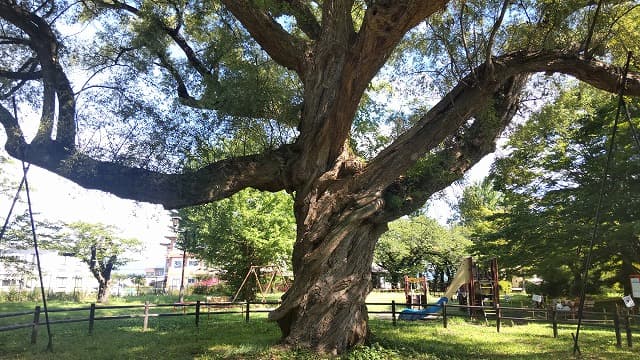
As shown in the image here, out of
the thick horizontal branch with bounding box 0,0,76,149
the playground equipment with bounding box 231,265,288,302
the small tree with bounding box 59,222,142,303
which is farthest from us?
the small tree with bounding box 59,222,142,303

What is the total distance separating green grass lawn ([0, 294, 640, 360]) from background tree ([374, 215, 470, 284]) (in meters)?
25.3

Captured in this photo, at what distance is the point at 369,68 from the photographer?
8164mm

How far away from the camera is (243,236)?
2084cm

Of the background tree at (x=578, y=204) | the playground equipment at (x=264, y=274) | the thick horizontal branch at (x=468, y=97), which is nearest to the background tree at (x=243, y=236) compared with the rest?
the playground equipment at (x=264, y=274)

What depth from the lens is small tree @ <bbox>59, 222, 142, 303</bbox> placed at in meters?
28.8

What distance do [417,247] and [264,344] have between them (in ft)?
106

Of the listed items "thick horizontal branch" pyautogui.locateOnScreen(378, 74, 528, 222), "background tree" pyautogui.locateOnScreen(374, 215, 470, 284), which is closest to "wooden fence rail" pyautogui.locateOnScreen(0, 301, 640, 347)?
"thick horizontal branch" pyautogui.locateOnScreen(378, 74, 528, 222)

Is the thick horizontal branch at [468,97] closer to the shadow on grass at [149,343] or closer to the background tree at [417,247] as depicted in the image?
the shadow on grass at [149,343]

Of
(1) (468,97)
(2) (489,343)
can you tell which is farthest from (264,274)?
(1) (468,97)

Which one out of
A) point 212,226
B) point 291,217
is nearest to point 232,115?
point 212,226

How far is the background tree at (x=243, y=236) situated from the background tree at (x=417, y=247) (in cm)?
1787

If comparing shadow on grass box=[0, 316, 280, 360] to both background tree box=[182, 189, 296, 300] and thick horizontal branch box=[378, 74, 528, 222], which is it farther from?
background tree box=[182, 189, 296, 300]

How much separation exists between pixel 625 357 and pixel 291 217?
1664 cm

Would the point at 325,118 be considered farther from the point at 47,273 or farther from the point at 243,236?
the point at 47,273
